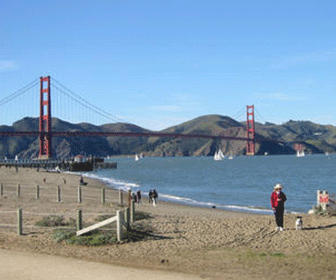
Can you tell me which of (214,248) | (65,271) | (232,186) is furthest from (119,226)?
(232,186)

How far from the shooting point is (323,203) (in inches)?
721

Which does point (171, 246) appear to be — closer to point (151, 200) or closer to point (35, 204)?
point (35, 204)

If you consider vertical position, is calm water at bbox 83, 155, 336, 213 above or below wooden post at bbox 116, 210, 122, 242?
below

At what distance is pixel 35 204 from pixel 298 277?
657 inches

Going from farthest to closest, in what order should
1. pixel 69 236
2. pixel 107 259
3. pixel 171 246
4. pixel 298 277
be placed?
pixel 69 236, pixel 171 246, pixel 107 259, pixel 298 277

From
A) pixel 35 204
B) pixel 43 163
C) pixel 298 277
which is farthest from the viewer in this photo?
pixel 43 163

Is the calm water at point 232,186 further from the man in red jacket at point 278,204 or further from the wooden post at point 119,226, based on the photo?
the wooden post at point 119,226

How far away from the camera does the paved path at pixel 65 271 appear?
1018cm

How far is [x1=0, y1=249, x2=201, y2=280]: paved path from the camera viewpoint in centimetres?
1018

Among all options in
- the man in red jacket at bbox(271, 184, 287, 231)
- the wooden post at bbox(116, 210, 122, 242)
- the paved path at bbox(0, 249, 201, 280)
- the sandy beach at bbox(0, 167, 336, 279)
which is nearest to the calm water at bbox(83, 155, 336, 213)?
the sandy beach at bbox(0, 167, 336, 279)

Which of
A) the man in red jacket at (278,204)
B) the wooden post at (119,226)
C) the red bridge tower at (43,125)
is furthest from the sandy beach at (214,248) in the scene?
the red bridge tower at (43,125)

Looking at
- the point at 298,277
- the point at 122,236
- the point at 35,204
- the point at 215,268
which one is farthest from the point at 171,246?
the point at 35,204

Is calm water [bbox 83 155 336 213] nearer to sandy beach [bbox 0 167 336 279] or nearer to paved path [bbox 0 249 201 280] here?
sandy beach [bbox 0 167 336 279]

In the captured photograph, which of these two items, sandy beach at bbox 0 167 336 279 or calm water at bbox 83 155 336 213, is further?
calm water at bbox 83 155 336 213
